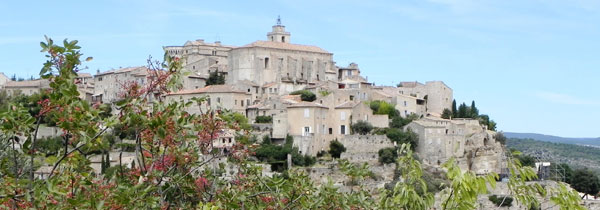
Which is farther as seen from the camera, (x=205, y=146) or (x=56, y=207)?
(x=205, y=146)

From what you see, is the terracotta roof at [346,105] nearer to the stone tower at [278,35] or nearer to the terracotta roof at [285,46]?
the terracotta roof at [285,46]

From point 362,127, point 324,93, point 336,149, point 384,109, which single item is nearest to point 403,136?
point 362,127

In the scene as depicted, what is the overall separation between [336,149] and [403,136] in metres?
3.96

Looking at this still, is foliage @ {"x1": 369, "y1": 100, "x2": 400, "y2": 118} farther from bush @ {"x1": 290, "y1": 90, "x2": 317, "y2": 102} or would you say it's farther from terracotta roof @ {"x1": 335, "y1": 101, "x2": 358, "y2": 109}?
bush @ {"x1": 290, "y1": 90, "x2": 317, "y2": 102}

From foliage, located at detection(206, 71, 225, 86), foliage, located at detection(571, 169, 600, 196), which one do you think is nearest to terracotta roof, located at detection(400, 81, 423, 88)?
foliage, located at detection(206, 71, 225, 86)

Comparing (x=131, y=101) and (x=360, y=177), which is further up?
(x=131, y=101)

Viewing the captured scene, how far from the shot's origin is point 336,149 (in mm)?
55656

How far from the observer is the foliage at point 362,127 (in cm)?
5638

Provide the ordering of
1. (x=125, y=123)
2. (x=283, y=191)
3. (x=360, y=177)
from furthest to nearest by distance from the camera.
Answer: (x=360, y=177) → (x=283, y=191) → (x=125, y=123)


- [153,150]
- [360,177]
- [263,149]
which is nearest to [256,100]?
[263,149]

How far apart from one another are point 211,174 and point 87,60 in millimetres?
3523

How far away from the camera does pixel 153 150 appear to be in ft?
32.8

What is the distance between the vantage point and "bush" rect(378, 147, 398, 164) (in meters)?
53.5

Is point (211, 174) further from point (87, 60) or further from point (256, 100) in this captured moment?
point (256, 100)
